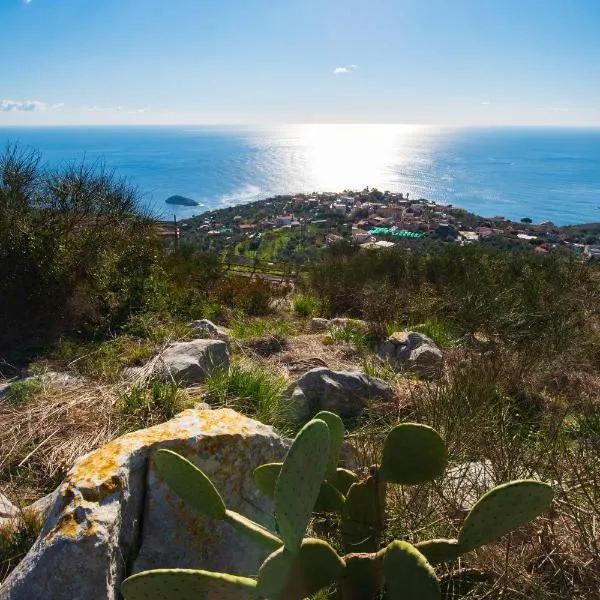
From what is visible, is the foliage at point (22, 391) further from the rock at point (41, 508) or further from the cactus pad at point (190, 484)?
→ the cactus pad at point (190, 484)

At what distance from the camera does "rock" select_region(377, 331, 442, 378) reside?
548 centimetres

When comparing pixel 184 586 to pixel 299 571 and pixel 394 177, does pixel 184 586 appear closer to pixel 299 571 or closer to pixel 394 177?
pixel 299 571

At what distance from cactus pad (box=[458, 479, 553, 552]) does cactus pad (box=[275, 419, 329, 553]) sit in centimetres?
57

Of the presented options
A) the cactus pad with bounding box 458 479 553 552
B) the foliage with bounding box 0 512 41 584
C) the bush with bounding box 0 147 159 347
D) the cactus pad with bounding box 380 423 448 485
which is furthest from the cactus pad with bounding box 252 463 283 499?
the bush with bounding box 0 147 159 347

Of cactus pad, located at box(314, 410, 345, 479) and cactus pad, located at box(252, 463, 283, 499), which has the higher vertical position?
cactus pad, located at box(314, 410, 345, 479)

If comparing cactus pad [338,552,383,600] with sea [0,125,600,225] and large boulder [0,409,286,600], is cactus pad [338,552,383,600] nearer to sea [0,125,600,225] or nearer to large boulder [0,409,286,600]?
large boulder [0,409,286,600]

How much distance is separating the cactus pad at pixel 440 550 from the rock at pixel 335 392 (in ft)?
8.54

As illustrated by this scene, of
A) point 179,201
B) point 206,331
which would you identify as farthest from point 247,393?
point 179,201

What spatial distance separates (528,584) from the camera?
198cm

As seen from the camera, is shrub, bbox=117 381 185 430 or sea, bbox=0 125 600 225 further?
sea, bbox=0 125 600 225

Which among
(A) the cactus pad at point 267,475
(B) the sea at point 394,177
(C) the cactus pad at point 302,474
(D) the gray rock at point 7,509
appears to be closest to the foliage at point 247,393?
(D) the gray rock at point 7,509

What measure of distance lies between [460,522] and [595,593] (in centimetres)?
63

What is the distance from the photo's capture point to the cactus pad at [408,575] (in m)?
1.37

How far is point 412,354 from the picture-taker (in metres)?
5.84
